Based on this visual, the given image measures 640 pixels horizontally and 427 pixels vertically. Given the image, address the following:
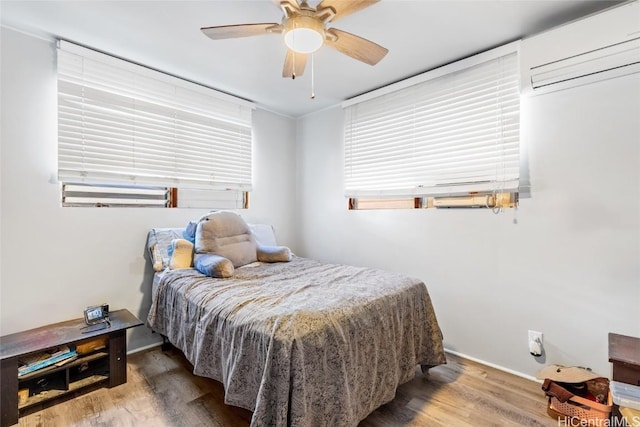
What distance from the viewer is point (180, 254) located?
239cm

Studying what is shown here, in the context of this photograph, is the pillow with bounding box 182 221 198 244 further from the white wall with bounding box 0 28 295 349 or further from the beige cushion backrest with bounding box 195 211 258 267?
the white wall with bounding box 0 28 295 349

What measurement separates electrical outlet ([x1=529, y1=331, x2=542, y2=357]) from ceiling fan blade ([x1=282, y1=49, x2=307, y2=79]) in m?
2.42

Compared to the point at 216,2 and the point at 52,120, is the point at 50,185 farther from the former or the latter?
the point at 216,2

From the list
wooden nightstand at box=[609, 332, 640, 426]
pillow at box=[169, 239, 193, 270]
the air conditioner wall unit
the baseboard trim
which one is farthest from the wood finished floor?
the air conditioner wall unit

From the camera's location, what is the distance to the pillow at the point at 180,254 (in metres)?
2.37

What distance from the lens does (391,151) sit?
2.93 metres

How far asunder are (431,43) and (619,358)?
7.31ft

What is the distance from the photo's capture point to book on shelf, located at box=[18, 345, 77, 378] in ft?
5.78

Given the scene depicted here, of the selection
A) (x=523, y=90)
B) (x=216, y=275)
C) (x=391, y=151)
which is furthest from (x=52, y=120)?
(x=523, y=90)

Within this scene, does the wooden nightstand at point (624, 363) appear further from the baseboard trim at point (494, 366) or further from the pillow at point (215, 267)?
the pillow at point (215, 267)

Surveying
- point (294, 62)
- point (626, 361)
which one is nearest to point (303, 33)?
point (294, 62)

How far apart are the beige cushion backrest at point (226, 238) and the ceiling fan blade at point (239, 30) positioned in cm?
143

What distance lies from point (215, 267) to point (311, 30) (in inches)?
64.7

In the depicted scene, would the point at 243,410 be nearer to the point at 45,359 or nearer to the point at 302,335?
the point at 302,335
